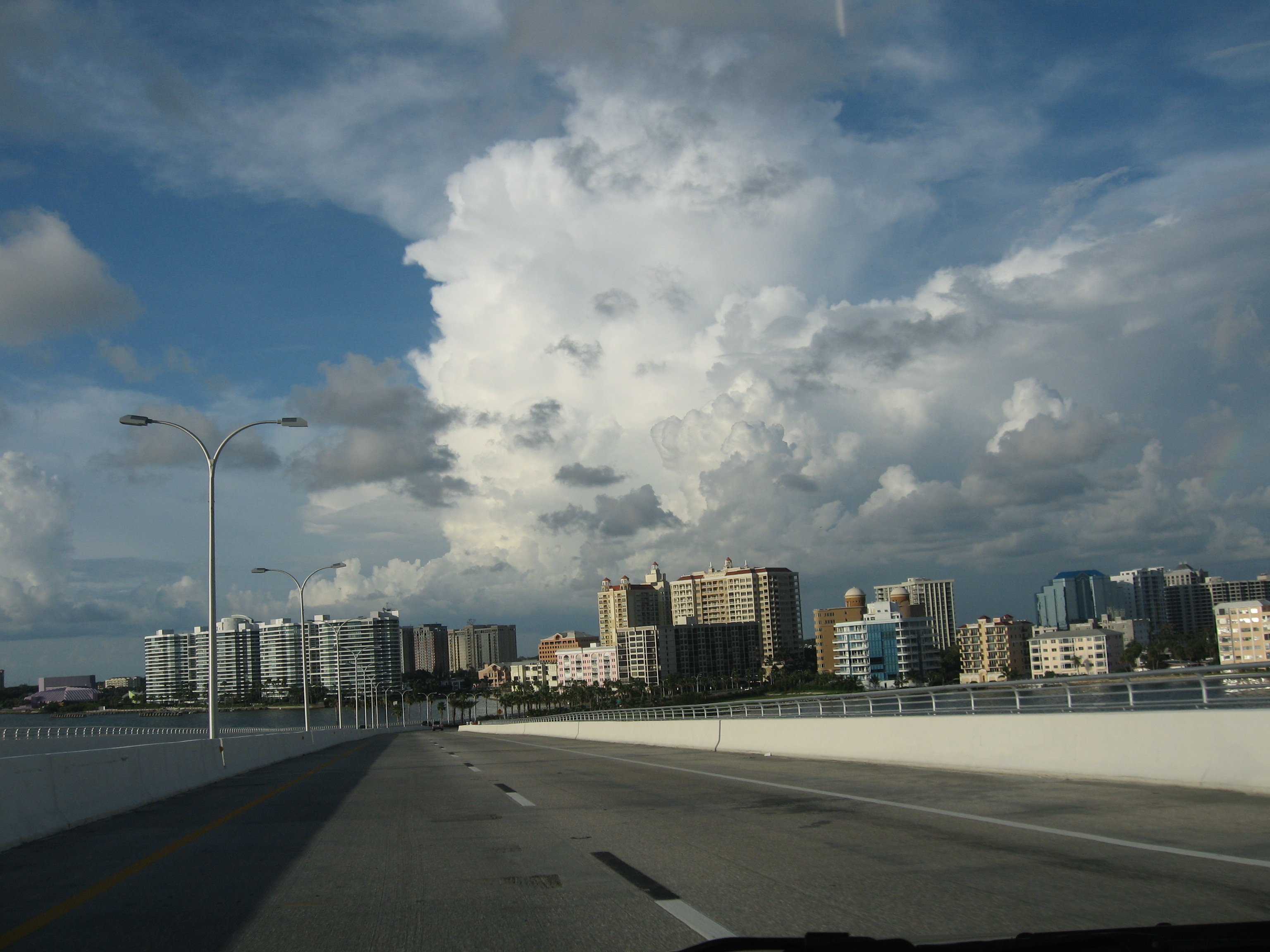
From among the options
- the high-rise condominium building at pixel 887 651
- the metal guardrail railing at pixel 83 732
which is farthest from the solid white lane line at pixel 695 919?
the high-rise condominium building at pixel 887 651

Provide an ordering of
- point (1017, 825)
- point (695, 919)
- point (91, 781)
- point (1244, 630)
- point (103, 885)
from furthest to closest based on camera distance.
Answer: point (1244, 630) < point (91, 781) < point (1017, 825) < point (103, 885) < point (695, 919)

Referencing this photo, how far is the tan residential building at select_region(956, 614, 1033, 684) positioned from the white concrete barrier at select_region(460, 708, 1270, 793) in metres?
120

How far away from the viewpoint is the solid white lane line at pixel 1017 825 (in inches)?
305

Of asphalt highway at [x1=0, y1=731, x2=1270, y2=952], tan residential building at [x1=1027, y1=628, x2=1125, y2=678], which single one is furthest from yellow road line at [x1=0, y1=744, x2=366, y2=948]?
tan residential building at [x1=1027, y1=628, x2=1125, y2=678]

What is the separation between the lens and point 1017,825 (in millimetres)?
10102

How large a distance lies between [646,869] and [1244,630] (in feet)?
306

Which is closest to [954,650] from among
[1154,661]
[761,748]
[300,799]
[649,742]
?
[1154,661]

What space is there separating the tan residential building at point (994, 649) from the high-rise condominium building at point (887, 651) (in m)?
6.85

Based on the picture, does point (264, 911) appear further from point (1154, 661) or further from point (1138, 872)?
point (1154, 661)

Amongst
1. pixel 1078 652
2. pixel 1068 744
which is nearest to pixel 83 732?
pixel 1068 744

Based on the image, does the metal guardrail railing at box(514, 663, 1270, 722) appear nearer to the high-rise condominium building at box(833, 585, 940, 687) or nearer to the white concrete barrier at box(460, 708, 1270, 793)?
the white concrete barrier at box(460, 708, 1270, 793)

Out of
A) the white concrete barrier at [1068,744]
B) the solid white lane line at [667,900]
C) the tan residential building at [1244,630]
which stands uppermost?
the solid white lane line at [667,900]

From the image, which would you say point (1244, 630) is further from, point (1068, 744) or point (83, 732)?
point (83, 732)

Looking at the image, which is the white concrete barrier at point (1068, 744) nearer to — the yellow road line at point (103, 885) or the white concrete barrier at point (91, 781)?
the yellow road line at point (103, 885)
